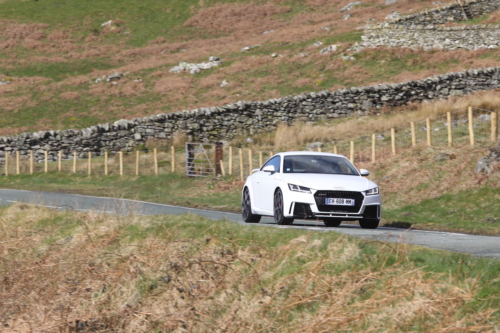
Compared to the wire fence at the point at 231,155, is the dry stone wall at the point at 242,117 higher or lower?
higher

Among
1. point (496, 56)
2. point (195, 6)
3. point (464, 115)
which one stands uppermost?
point (195, 6)

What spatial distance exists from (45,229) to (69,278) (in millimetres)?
3586

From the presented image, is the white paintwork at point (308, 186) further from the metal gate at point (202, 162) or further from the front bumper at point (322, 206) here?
the metal gate at point (202, 162)

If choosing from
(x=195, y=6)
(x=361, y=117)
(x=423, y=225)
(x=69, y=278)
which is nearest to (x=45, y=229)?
(x=69, y=278)

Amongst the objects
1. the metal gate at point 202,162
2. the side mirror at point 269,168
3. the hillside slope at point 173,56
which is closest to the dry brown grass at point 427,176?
the side mirror at point 269,168

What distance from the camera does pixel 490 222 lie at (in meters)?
17.4

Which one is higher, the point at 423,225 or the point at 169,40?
the point at 169,40

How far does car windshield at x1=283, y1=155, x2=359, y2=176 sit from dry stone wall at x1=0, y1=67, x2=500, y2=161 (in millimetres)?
24669

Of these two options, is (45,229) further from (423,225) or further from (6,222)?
(423,225)

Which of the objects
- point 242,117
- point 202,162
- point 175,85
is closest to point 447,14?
point 175,85

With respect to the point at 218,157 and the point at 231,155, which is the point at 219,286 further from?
the point at 218,157

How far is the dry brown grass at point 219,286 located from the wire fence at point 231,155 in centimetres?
1543

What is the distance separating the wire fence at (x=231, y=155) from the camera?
90.6ft

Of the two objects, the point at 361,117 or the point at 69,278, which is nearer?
the point at 69,278
